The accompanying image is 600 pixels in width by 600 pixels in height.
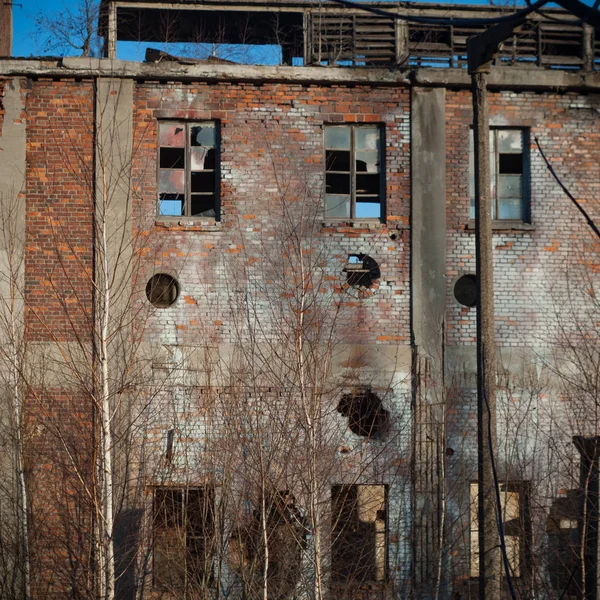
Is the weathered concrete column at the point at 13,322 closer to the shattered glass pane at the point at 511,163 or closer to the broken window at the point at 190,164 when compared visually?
the broken window at the point at 190,164

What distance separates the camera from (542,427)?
40.5 ft

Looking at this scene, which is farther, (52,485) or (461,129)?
(461,129)

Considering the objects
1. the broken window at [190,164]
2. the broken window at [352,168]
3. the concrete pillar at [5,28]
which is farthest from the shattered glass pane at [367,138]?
the concrete pillar at [5,28]

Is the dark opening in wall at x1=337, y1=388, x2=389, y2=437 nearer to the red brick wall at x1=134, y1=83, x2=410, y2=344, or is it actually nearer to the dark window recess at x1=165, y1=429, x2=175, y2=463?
the red brick wall at x1=134, y1=83, x2=410, y2=344

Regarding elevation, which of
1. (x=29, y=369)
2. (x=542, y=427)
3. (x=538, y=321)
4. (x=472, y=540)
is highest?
(x=538, y=321)

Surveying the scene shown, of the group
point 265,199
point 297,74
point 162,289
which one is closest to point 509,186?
point 297,74

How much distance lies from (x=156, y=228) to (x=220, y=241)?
0.99 metres

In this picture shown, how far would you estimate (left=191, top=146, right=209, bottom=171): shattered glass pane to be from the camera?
12914mm

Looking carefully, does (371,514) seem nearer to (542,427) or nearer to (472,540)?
(472,540)

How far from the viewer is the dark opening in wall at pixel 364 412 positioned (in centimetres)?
1234

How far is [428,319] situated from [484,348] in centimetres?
463

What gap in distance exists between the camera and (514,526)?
12250 millimetres

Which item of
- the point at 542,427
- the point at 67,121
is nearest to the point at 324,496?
the point at 542,427

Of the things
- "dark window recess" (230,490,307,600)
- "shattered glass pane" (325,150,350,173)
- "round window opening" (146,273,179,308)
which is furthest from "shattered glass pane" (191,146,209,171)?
"dark window recess" (230,490,307,600)
